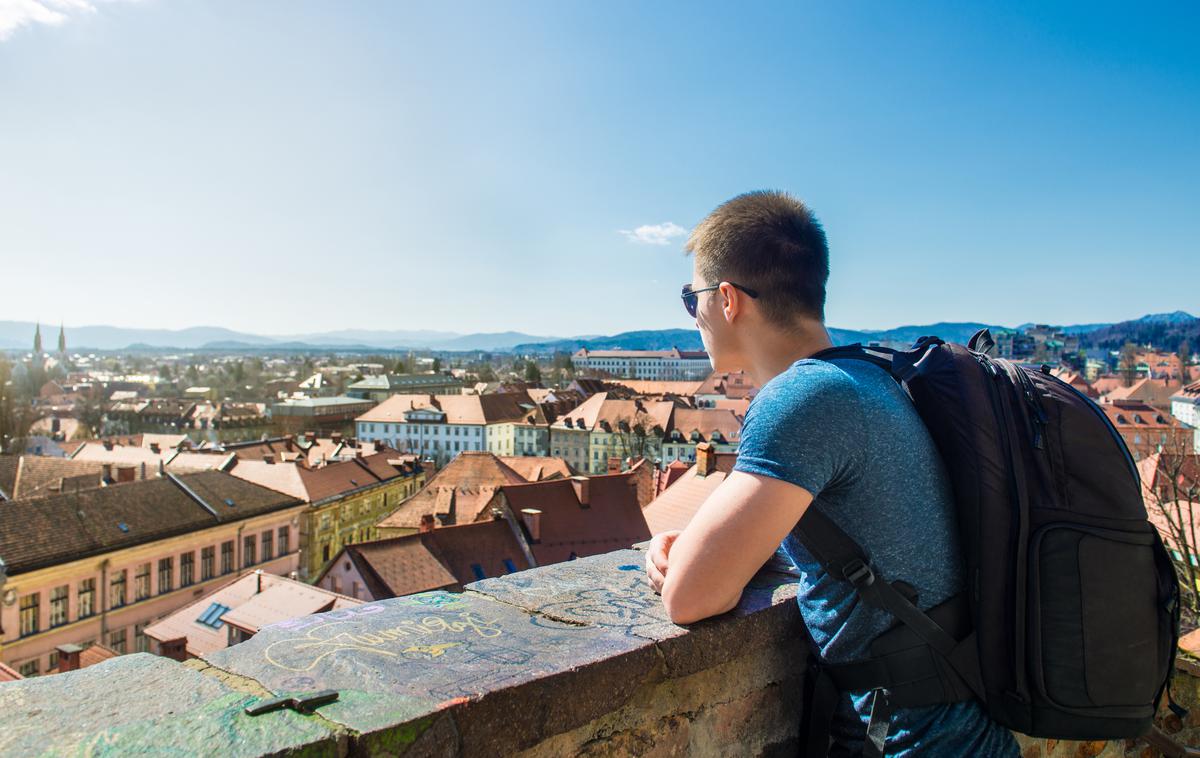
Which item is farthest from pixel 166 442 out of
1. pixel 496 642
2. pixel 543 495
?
pixel 496 642

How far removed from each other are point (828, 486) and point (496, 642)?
92cm

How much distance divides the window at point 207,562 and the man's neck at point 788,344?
1127 inches

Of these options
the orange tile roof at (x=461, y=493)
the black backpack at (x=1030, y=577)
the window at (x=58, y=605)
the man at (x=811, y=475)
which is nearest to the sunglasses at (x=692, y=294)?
the man at (x=811, y=475)

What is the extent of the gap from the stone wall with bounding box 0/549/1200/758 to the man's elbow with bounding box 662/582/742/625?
0.08 m

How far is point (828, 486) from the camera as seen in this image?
5.74ft

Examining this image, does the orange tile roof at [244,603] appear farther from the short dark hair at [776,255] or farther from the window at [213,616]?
the short dark hair at [776,255]

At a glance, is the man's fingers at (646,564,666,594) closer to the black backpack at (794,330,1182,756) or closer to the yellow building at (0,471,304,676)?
the black backpack at (794,330,1182,756)

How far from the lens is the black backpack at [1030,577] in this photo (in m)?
1.68

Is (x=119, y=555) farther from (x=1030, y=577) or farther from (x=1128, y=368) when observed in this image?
(x=1128, y=368)

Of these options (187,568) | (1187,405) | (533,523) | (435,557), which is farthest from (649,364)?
(435,557)

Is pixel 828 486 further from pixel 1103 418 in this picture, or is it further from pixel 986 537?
pixel 1103 418

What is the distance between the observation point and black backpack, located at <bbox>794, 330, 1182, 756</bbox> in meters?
1.68

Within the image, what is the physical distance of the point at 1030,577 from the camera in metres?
1.69

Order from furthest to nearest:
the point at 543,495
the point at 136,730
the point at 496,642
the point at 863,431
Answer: the point at 543,495
the point at 496,642
the point at 863,431
the point at 136,730
